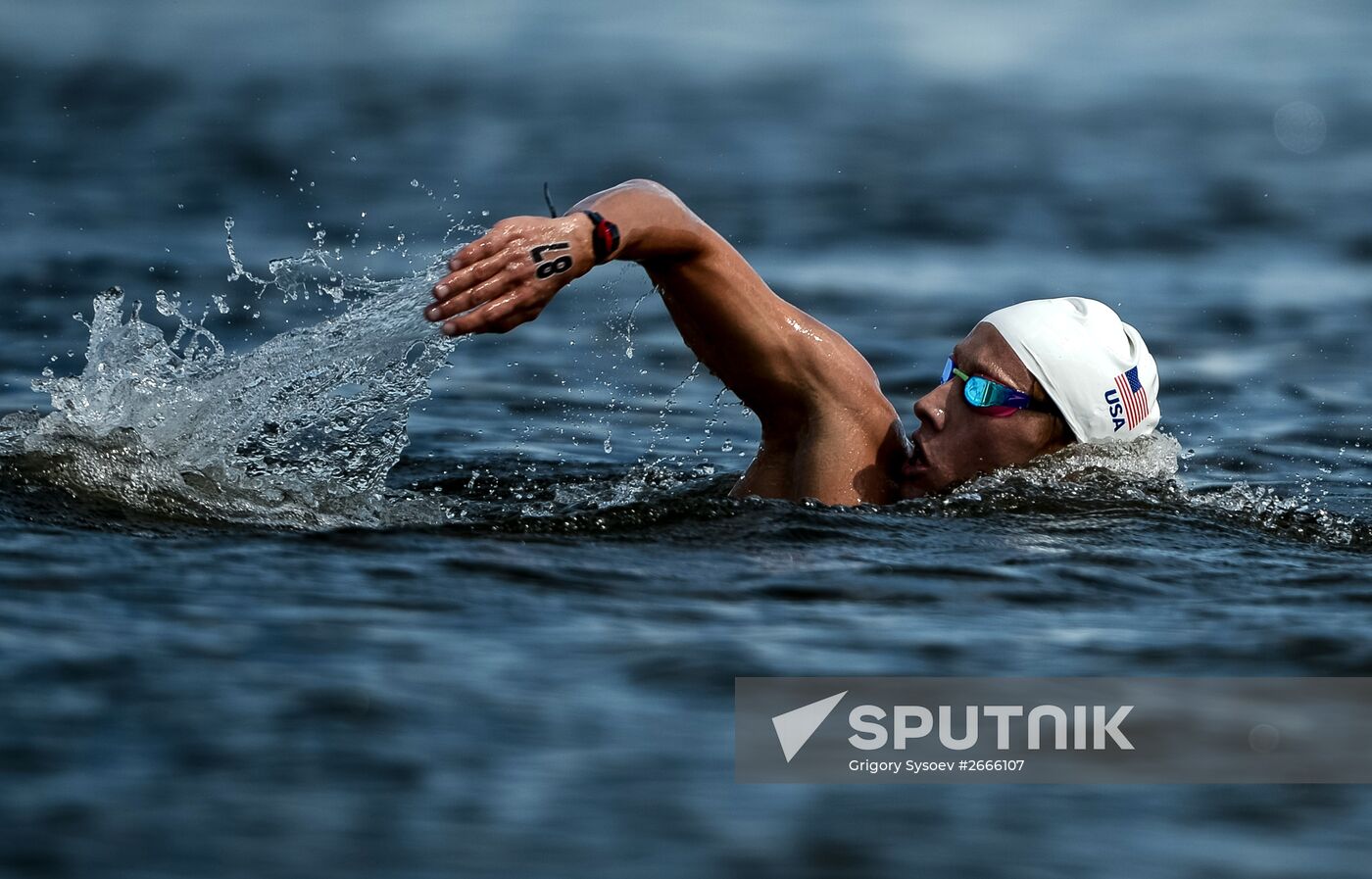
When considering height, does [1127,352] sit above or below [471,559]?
above

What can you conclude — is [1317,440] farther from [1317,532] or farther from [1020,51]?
[1020,51]

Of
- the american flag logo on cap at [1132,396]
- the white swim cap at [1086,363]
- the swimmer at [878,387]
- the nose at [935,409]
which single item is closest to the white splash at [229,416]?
the swimmer at [878,387]

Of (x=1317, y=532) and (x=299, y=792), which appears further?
(x=1317, y=532)

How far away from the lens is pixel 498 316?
5574 millimetres

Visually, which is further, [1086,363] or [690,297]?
[1086,363]

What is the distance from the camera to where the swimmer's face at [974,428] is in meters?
6.89

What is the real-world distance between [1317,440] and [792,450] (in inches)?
170

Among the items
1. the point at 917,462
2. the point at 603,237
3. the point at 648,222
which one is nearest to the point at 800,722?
the point at 603,237

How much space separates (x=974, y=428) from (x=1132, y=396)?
0.63 meters

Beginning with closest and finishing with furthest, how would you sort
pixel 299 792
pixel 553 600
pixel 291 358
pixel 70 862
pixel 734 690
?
pixel 70 862 → pixel 299 792 → pixel 734 690 → pixel 553 600 → pixel 291 358

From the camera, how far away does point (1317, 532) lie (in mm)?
7145

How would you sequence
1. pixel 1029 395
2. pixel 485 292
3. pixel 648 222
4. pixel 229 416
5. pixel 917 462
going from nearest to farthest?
1. pixel 485 292
2. pixel 648 222
3. pixel 1029 395
4. pixel 917 462
5. pixel 229 416

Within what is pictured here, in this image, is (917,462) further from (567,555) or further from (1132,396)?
(567,555)

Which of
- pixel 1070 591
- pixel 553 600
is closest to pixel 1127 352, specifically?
pixel 1070 591
